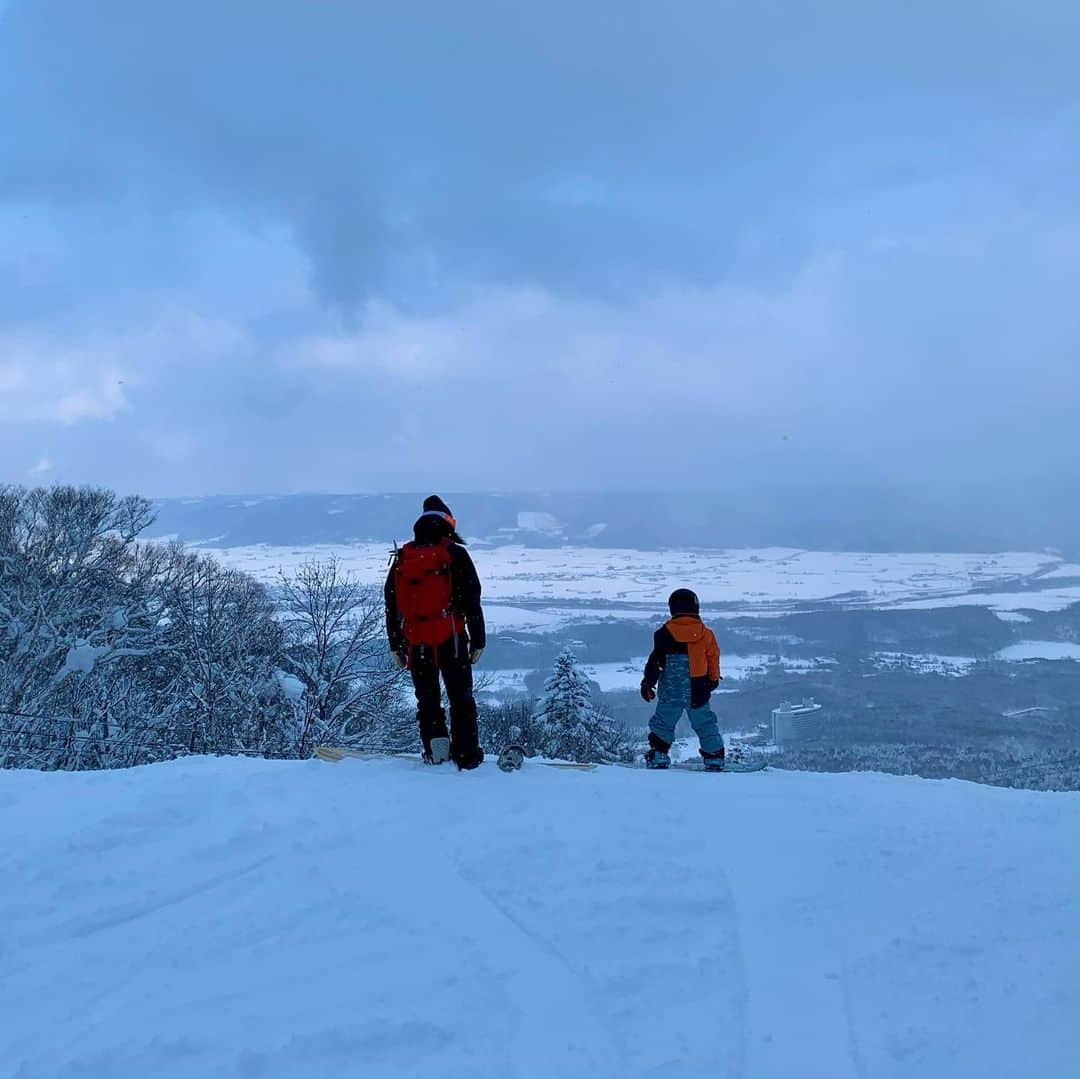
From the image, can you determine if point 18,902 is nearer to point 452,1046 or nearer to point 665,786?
point 452,1046

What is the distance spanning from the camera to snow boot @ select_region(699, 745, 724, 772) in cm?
774

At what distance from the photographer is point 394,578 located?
257 inches

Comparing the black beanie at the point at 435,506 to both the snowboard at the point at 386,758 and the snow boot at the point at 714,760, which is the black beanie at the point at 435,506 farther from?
the snow boot at the point at 714,760

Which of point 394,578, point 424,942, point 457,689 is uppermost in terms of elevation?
point 394,578

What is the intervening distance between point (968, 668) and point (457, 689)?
155 feet

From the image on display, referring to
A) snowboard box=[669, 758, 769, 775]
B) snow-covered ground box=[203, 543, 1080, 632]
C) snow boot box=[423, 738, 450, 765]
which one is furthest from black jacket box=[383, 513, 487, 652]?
snow-covered ground box=[203, 543, 1080, 632]

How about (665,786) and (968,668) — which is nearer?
(665,786)

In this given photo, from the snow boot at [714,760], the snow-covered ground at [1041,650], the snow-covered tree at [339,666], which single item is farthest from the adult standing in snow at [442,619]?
the snow-covered ground at [1041,650]

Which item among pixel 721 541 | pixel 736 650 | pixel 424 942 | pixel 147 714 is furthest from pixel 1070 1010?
pixel 721 541

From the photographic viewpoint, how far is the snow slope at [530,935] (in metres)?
2.66

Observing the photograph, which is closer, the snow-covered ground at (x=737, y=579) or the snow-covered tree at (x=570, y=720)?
the snow-covered tree at (x=570, y=720)

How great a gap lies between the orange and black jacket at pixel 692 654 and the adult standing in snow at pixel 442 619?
6.67ft

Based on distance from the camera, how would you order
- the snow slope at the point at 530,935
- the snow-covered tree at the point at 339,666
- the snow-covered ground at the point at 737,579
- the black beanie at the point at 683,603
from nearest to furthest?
the snow slope at the point at 530,935 < the black beanie at the point at 683,603 < the snow-covered tree at the point at 339,666 < the snow-covered ground at the point at 737,579

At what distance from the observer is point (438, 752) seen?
21.3 feet
